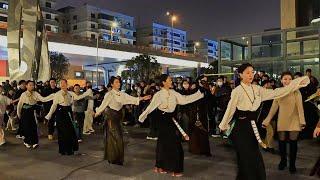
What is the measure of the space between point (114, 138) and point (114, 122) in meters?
0.32

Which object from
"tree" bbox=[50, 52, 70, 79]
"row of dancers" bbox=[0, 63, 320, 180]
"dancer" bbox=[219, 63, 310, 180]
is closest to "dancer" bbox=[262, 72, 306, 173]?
"row of dancers" bbox=[0, 63, 320, 180]

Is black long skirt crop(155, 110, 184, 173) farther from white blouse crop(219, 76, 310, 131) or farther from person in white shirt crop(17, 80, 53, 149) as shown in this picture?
person in white shirt crop(17, 80, 53, 149)

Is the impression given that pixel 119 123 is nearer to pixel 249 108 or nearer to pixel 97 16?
pixel 249 108

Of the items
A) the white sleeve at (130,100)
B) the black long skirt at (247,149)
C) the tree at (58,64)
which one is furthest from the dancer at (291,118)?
the tree at (58,64)

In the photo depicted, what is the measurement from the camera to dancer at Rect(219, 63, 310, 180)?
587cm

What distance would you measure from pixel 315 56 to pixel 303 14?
788 cm

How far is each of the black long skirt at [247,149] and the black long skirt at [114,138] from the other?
3222 mm

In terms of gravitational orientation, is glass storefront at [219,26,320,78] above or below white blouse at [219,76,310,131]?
above

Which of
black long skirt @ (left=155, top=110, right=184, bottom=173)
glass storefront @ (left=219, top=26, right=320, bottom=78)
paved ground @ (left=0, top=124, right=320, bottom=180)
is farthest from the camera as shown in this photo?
glass storefront @ (left=219, top=26, right=320, bottom=78)

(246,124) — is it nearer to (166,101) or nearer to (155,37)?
(166,101)

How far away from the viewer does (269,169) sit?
7.76 meters

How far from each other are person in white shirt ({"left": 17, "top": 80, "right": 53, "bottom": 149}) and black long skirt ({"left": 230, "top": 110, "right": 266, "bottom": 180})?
6617mm

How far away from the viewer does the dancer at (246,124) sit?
19.3ft

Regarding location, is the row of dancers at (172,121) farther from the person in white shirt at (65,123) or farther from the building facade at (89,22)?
the building facade at (89,22)
